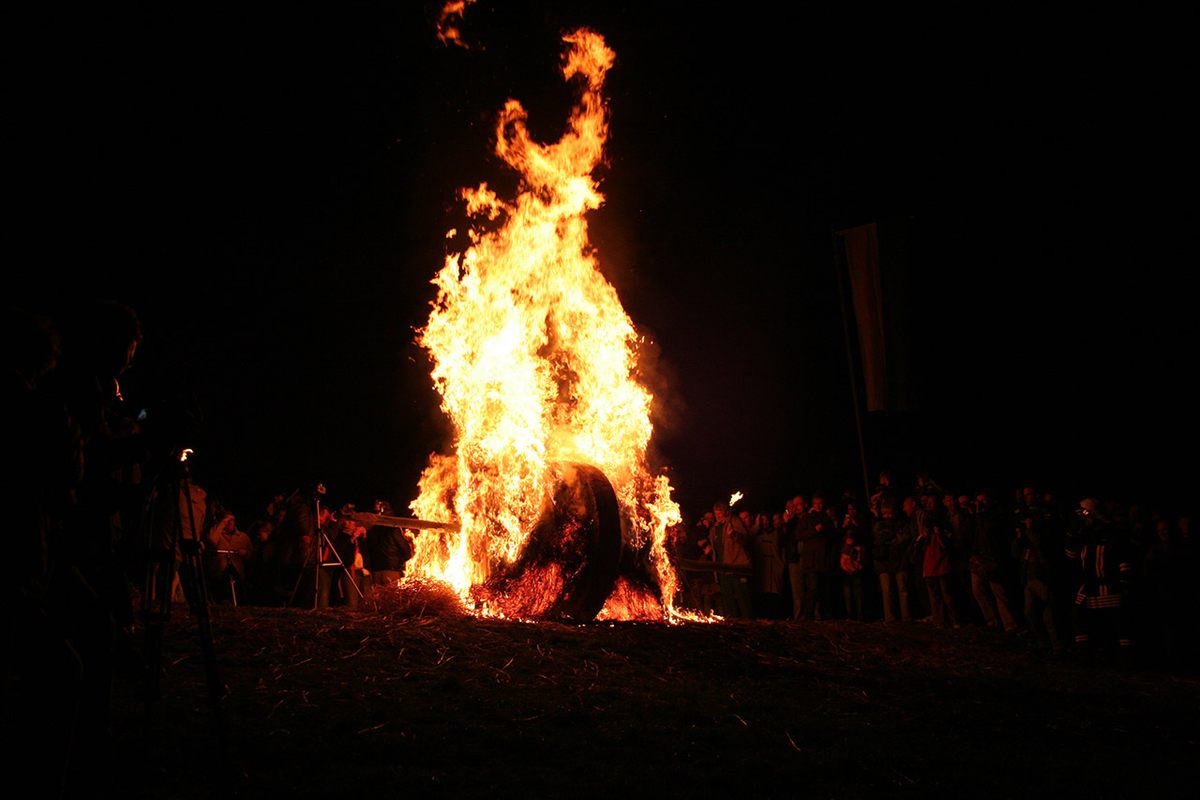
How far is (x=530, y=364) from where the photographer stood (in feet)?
45.2

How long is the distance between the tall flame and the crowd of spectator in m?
2.47

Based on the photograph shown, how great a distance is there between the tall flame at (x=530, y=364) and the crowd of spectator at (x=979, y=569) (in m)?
2.47

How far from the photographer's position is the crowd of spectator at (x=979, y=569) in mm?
11234

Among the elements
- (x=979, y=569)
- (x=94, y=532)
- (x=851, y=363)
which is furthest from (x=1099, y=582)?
(x=94, y=532)

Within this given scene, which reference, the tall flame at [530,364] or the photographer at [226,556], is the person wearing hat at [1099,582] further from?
the photographer at [226,556]

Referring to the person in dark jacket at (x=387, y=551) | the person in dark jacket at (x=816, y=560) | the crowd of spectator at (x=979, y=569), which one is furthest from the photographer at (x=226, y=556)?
the person in dark jacket at (x=816, y=560)

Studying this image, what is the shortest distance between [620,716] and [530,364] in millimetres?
7592

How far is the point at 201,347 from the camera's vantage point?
3083cm

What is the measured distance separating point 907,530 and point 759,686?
7111 millimetres

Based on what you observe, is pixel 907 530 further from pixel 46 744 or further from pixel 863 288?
pixel 46 744

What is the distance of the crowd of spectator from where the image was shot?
36.9 ft

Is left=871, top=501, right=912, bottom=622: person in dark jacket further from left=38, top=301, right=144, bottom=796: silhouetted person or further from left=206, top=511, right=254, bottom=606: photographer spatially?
left=38, top=301, right=144, bottom=796: silhouetted person

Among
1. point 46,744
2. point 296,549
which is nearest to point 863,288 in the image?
point 296,549

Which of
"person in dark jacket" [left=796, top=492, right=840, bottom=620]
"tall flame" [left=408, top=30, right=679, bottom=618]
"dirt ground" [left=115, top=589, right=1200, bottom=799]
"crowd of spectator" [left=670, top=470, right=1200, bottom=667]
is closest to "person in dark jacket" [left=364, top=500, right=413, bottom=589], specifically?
"tall flame" [left=408, top=30, right=679, bottom=618]
